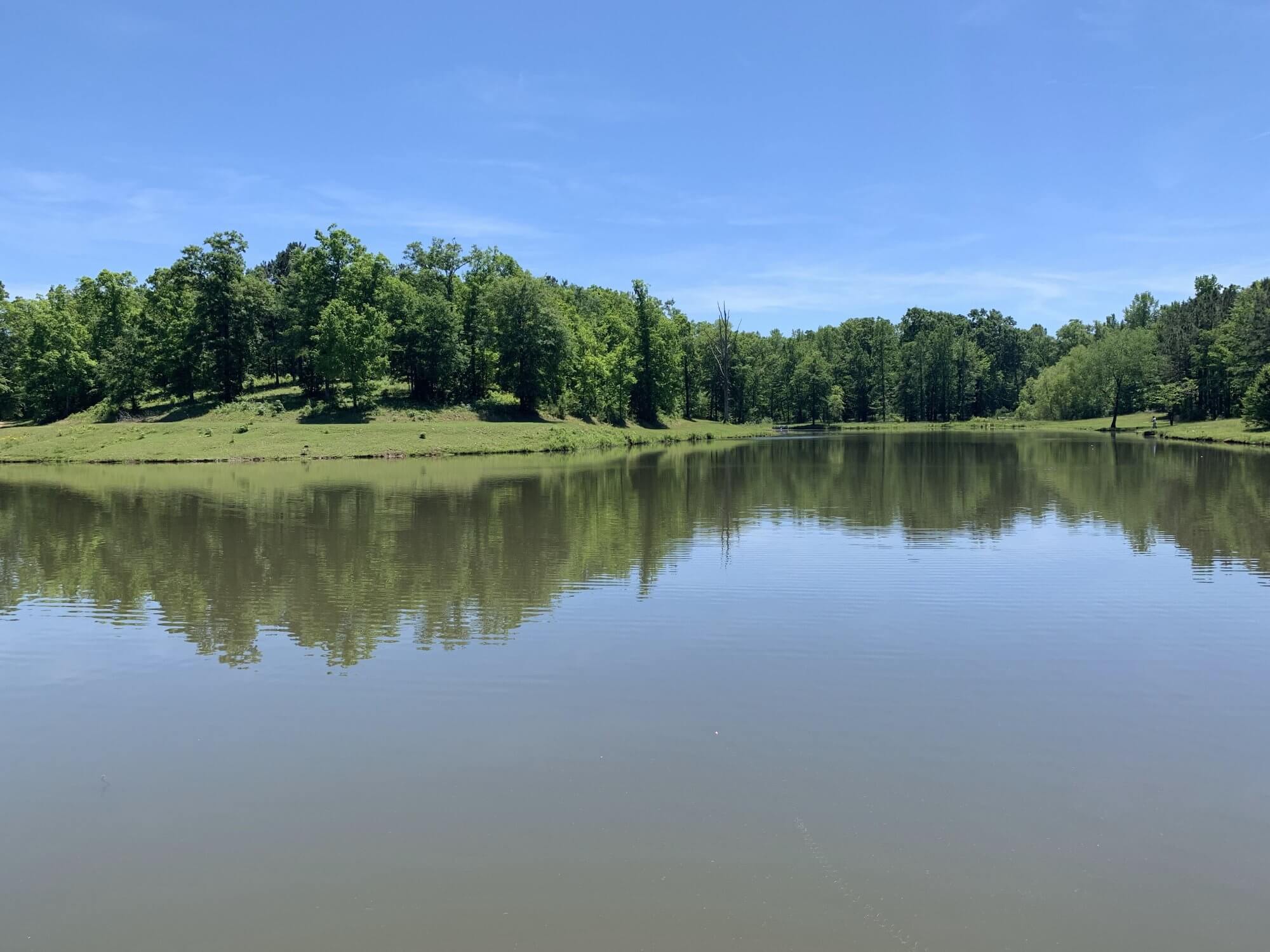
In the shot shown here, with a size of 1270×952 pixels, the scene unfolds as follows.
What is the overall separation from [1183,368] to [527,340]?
70579mm

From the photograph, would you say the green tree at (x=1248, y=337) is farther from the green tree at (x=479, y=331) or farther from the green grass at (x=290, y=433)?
the green tree at (x=479, y=331)

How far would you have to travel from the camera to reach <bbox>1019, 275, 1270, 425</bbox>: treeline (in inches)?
3145

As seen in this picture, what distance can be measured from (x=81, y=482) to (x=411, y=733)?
3947 cm

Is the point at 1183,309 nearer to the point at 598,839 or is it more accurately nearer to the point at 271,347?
the point at 271,347

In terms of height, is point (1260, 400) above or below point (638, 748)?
above

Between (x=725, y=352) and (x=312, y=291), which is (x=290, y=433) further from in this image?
(x=725, y=352)

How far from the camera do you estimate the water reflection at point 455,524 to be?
48.9 ft

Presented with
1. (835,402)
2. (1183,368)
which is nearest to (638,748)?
(1183,368)

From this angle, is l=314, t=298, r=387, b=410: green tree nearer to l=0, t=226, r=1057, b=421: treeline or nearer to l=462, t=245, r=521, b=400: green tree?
l=0, t=226, r=1057, b=421: treeline

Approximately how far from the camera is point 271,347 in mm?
82188

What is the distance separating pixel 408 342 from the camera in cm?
7850

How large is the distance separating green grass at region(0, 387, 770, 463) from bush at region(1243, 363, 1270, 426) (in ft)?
166

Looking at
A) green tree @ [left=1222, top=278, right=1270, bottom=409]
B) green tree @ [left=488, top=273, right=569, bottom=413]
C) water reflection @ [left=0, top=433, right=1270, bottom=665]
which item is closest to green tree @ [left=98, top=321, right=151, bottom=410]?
water reflection @ [left=0, top=433, right=1270, bottom=665]

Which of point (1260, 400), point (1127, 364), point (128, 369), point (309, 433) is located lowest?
point (309, 433)
